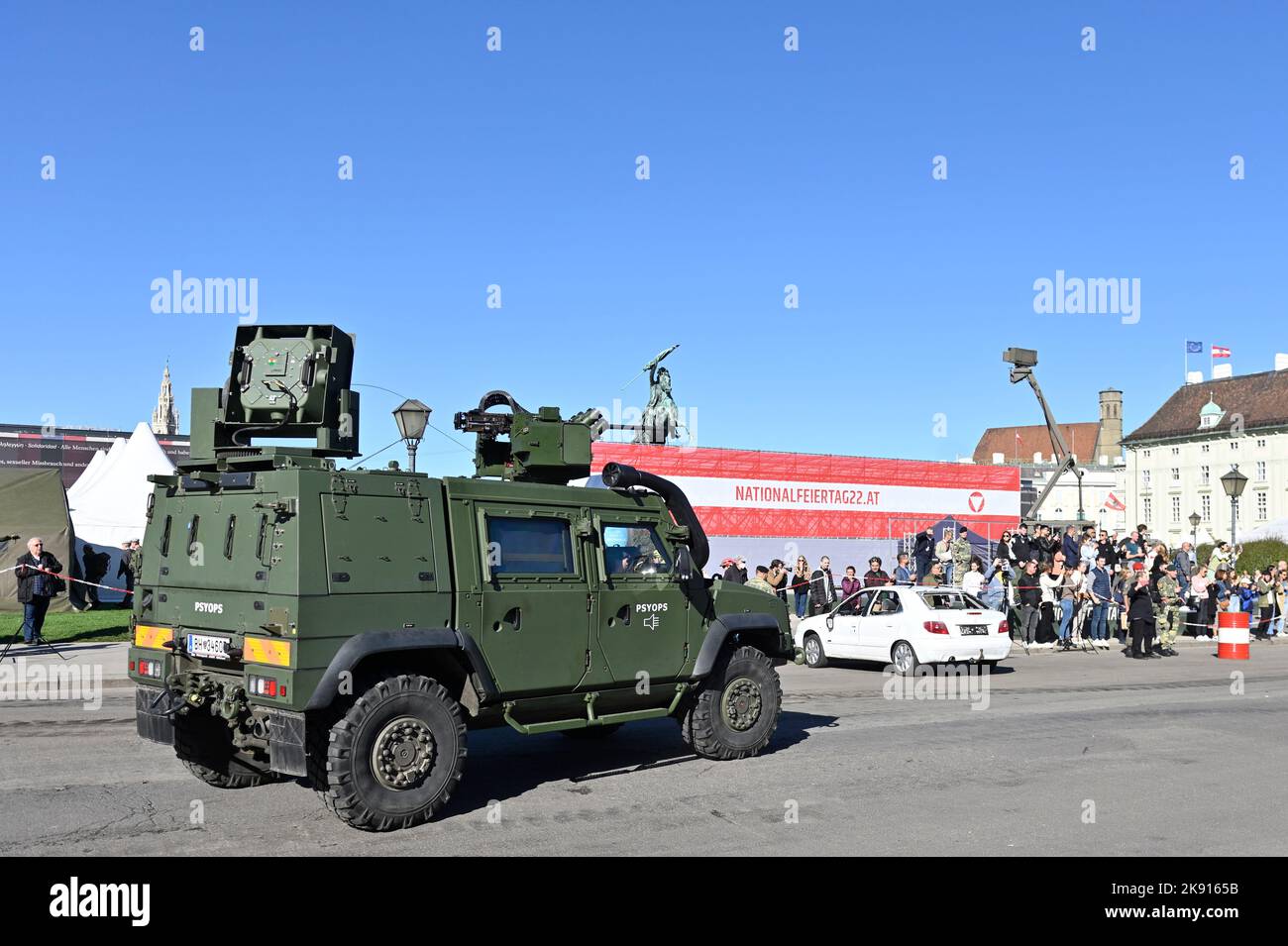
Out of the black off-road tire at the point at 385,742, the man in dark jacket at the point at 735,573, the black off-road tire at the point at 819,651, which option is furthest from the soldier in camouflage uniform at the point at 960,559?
the black off-road tire at the point at 385,742

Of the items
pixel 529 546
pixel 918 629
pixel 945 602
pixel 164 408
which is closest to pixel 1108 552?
pixel 945 602

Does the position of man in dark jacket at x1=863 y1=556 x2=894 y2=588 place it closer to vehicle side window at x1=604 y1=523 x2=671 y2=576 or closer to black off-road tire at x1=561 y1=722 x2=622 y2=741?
black off-road tire at x1=561 y1=722 x2=622 y2=741

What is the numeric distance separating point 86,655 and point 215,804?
10995mm

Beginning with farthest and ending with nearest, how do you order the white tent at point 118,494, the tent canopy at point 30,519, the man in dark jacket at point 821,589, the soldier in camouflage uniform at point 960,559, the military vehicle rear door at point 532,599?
1. the white tent at point 118,494
2. the soldier in camouflage uniform at point 960,559
3. the tent canopy at point 30,519
4. the man in dark jacket at point 821,589
5. the military vehicle rear door at point 532,599

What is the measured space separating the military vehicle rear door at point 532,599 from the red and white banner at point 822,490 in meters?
26.0

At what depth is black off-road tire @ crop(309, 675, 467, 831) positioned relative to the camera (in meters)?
7.07

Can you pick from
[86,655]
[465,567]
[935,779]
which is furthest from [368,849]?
[86,655]

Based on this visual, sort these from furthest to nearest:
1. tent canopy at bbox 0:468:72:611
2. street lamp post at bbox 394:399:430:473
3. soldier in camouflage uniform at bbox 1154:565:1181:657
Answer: tent canopy at bbox 0:468:72:611, soldier in camouflage uniform at bbox 1154:565:1181:657, street lamp post at bbox 394:399:430:473

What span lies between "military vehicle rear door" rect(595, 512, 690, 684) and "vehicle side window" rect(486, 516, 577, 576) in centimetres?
36

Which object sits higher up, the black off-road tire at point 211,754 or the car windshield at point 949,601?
the car windshield at point 949,601

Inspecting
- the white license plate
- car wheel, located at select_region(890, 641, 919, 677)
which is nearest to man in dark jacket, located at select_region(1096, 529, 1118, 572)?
car wheel, located at select_region(890, 641, 919, 677)

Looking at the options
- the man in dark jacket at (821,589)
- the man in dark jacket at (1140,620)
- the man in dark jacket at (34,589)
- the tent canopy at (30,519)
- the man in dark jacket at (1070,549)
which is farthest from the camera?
the man in dark jacket at (1070,549)

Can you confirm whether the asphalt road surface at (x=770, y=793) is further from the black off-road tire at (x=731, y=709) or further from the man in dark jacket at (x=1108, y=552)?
the man in dark jacket at (x=1108, y=552)

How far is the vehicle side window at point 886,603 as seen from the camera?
18.0 m
